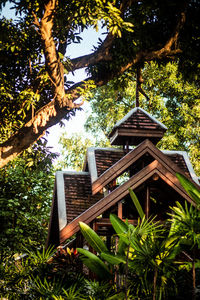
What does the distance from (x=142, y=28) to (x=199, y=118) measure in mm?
11469

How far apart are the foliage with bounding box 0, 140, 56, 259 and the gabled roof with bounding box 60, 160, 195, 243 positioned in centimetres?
383

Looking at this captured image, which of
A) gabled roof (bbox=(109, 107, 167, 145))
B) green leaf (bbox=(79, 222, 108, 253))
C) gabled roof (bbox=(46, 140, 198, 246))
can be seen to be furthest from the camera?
gabled roof (bbox=(109, 107, 167, 145))

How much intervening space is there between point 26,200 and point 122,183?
5175 mm

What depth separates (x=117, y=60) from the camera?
34.9 ft

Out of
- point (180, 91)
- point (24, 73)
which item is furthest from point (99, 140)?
point (24, 73)

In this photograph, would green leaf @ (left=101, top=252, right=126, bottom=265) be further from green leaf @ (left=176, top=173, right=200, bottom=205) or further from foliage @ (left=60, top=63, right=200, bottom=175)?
foliage @ (left=60, top=63, right=200, bottom=175)

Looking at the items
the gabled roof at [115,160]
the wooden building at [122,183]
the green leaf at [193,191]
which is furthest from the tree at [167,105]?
the green leaf at [193,191]

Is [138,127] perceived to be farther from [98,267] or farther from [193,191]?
[193,191]

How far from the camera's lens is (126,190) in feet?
27.5

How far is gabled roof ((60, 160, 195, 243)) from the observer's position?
8141mm

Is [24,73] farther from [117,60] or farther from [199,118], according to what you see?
[199,118]

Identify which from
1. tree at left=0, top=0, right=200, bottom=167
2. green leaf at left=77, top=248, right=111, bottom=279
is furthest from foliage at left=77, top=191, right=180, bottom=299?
tree at left=0, top=0, right=200, bottom=167

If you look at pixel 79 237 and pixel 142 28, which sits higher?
pixel 142 28

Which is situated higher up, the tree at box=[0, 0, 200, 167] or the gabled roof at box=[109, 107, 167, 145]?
the tree at box=[0, 0, 200, 167]
